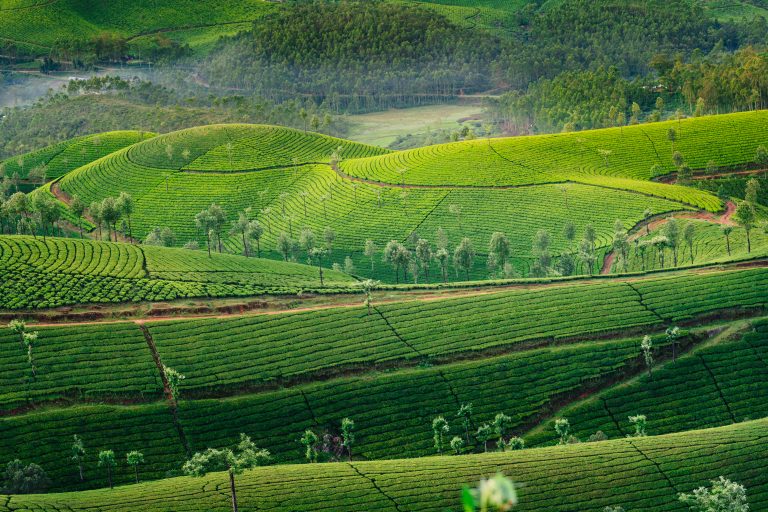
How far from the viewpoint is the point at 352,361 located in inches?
4102

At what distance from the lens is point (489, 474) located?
81562 millimetres

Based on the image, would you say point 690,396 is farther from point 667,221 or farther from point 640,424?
point 667,221

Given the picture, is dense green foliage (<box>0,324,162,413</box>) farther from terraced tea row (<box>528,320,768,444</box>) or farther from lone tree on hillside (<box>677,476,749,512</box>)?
lone tree on hillside (<box>677,476,749,512</box>)

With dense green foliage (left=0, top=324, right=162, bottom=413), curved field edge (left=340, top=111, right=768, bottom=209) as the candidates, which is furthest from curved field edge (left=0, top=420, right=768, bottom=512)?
curved field edge (left=340, top=111, right=768, bottom=209)

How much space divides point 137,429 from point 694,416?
5323 cm

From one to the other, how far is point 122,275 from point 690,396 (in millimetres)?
65868

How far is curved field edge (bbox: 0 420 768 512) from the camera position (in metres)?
77.4

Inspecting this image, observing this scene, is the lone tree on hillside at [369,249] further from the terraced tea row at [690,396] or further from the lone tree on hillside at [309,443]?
the lone tree on hillside at [309,443]

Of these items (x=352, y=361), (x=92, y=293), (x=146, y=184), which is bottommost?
(x=352, y=361)

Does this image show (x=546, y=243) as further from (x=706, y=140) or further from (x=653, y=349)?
(x=706, y=140)

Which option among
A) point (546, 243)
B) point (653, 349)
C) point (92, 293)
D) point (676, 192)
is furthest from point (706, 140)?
point (92, 293)

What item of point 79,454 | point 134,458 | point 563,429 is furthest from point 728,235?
point 79,454

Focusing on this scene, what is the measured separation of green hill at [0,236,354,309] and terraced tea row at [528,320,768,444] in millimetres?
36558

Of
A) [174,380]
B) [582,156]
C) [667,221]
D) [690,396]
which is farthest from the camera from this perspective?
[582,156]
